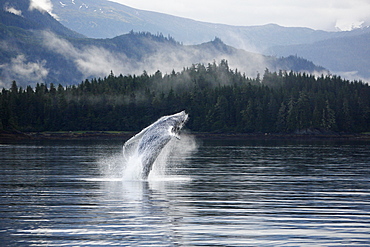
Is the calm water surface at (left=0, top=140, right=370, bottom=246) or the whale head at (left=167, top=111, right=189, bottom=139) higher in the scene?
the whale head at (left=167, top=111, right=189, bottom=139)

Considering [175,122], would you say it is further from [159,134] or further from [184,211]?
[184,211]

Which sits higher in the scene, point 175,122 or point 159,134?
point 175,122

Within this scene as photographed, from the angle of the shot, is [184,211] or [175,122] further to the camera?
[175,122]

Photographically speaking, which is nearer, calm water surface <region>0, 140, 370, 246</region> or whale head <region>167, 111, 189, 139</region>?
calm water surface <region>0, 140, 370, 246</region>

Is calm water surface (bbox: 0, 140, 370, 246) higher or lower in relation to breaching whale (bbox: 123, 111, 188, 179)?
lower

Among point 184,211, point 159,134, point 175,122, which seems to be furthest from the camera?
point 159,134

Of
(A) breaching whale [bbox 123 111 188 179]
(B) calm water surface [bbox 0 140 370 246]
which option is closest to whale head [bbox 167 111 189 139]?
(A) breaching whale [bbox 123 111 188 179]

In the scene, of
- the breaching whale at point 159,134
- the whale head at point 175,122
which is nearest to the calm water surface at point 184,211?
the breaching whale at point 159,134

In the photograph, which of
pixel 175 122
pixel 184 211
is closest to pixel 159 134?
pixel 175 122

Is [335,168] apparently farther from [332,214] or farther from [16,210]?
[16,210]

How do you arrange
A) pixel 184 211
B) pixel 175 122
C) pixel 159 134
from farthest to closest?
pixel 159 134
pixel 175 122
pixel 184 211

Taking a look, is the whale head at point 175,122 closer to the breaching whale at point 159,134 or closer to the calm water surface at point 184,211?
the breaching whale at point 159,134

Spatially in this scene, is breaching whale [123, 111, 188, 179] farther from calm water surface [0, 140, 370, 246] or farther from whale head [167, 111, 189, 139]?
calm water surface [0, 140, 370, 246]

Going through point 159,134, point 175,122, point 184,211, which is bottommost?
point 184,211
